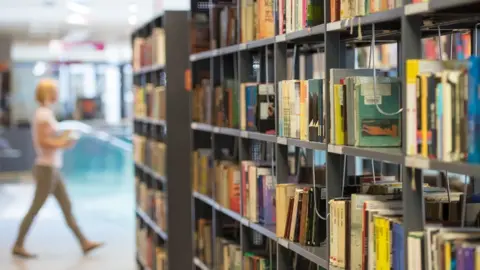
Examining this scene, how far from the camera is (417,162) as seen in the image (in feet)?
8.44

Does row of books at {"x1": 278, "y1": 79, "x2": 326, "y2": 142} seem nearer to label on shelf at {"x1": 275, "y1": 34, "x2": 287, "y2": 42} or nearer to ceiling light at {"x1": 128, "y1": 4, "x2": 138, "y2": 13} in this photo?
label on shelf at {"x1": 275, "y1": 34, "x2": 287, "y2": 42}

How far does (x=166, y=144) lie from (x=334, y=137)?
134 inches

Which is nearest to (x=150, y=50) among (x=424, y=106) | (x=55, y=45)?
(x=424, y=106)

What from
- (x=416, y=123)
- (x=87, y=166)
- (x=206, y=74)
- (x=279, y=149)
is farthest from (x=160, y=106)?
(x=87, y=166)

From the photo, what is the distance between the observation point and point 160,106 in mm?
6910

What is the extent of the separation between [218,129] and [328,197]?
1.83 metres

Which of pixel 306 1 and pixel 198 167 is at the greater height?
pixel 306 1

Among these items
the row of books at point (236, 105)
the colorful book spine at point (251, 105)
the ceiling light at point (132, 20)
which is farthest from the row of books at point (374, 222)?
the ceiling light at point (132, 20)

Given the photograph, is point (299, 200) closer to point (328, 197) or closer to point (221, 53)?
point (328, 197)

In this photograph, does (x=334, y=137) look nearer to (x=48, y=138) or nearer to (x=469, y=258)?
(x=469, y=258)

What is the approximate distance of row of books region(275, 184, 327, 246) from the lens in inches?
146

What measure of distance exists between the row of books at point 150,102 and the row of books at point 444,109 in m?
4.23

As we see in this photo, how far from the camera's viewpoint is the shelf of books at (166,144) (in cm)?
657

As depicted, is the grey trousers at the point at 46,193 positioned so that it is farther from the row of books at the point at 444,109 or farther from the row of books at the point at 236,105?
the row of books at the point at 444,109
